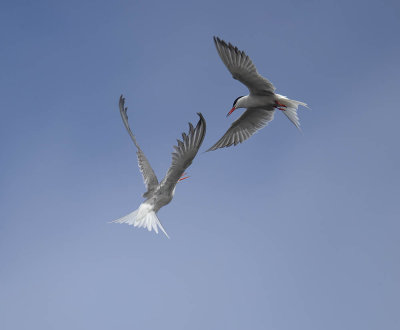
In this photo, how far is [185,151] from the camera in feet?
16.9

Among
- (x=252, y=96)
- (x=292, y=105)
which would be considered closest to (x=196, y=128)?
(x=252, y=96)

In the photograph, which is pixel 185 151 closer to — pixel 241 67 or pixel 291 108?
pixel 241 67

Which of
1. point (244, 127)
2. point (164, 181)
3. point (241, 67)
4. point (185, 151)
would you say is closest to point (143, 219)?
point (164, 181)

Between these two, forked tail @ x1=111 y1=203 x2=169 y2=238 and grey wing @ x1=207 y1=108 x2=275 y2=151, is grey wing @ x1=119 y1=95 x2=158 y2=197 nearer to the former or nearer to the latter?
forked tail @ x1=111 y1=203 x2=169 y2=238

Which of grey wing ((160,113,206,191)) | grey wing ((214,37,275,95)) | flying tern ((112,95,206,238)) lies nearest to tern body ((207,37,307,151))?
grey wing ((214,37,275,95))

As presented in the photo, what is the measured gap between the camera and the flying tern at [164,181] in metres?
5.03

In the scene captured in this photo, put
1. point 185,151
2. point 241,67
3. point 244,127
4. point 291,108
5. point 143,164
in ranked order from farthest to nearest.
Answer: point 244,127
point 291,108
point 241,67
point 143,164
point 185,151

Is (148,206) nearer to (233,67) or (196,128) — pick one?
(196,128)

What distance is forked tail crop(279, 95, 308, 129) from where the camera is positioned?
7.96 metres

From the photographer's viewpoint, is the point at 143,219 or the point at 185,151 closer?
the point at 185,151

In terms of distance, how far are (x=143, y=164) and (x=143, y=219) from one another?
1284 millimetres

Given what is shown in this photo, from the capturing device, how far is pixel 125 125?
6.81m

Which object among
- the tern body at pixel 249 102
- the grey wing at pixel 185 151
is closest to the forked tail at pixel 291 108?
the tern body at pixel 249 102

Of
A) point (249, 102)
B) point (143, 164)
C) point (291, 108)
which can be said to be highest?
point (249, 102)
